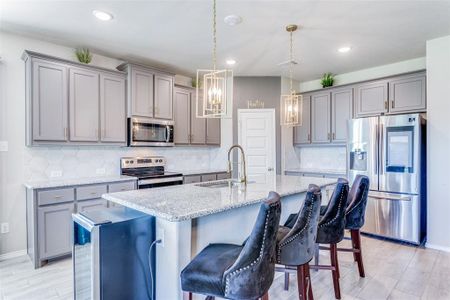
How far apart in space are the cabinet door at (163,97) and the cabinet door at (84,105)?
902 millimetres

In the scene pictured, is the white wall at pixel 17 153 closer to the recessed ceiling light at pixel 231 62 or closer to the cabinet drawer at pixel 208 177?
the cabinet drawer at pixel 208 177

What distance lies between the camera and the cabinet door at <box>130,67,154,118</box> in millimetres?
3957

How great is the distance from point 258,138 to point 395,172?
92.5 inches

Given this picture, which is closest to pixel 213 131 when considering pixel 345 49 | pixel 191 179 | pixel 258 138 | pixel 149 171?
pixel 258 138

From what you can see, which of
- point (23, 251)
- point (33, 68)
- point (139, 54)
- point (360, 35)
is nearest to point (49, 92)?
point (33, 68)

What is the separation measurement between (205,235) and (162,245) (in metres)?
0.30

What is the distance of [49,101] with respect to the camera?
3232 mm

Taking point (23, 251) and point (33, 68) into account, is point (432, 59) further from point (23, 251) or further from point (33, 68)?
point (23, 251)

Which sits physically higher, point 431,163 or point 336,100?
point 336,100

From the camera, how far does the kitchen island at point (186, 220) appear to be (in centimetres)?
167

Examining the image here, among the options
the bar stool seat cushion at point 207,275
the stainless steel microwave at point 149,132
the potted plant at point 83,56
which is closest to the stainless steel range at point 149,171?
the stainless steel microwave at point 149,132

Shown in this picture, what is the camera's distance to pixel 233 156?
5258 mm

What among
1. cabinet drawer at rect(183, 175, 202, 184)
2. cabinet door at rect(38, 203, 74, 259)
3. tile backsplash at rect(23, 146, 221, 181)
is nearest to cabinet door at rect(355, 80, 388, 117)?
cabinet drawer at rect(183, 175, 202, 184)

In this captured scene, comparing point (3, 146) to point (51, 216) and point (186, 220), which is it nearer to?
point (51, 216)
